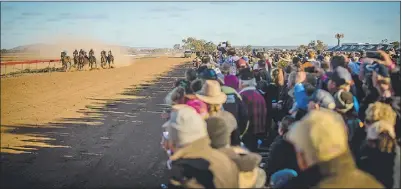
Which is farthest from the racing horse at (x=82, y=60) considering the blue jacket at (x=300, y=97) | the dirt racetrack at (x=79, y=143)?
the blue jacket at (x=300, y=97)

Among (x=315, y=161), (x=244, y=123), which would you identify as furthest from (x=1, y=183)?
(x=315, y=161)

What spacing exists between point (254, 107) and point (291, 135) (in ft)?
11.3

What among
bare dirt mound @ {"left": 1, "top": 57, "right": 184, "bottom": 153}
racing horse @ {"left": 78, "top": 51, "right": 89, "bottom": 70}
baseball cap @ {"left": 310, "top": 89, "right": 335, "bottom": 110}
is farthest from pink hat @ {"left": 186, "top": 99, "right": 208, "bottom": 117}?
racing horse @ {"left": 78, "top": 51, "right": 89, "bottom": 70}

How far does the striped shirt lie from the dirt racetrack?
1.66 meters

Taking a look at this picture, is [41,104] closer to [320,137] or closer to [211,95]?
[211,95]

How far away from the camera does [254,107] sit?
19.9 ft

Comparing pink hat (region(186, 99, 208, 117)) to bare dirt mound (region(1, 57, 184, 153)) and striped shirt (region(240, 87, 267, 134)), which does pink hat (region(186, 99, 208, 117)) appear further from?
bare dirt mound (region(1, 57, 184, 153))

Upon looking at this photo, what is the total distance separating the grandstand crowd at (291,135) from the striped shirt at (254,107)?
0.05 feet

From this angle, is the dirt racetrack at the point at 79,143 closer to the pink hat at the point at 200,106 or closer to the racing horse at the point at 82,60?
the pink hat at the point at 200,106

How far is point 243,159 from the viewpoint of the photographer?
11.8 ft

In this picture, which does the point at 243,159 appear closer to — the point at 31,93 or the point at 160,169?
the point at 160,169

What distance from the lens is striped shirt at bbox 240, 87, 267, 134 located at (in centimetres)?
605

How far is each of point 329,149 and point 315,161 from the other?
0.14m

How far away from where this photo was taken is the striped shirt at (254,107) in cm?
605
